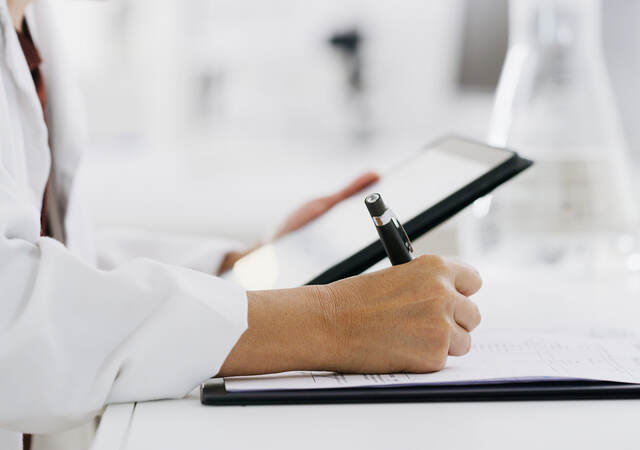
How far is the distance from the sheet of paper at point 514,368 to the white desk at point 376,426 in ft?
0.07

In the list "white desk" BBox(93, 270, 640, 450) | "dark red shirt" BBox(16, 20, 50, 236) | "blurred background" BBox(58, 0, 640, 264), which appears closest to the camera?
"white desk" BBox(93, 270, 640, 450)

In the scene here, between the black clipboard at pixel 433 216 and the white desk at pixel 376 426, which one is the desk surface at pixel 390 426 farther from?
the black clipboard at pixel 433 216

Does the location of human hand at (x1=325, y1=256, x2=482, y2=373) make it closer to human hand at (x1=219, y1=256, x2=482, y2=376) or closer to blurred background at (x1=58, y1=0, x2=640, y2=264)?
human hand at (x1=219, y1=256, x2=482, y2=376)

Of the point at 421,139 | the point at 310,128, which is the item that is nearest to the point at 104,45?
the point at 310,128

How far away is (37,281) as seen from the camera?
19.5 inches

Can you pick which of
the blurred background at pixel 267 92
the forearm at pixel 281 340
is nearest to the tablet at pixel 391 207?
the forearm at pixel 281 340

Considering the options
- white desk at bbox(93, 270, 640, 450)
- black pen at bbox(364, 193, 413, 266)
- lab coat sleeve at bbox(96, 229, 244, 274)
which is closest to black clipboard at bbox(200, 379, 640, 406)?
white desk at bbox(93, 270, 640, 450)

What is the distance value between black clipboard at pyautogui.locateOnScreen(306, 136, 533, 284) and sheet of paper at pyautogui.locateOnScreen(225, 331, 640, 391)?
11 centimetres

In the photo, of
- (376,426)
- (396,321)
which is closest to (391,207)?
(396,321)

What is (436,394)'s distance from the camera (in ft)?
1.67

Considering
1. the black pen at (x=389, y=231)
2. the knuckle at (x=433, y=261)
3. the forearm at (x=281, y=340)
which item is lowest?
the forearm at (x=281, y=340)

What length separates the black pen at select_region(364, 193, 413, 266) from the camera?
57 cm

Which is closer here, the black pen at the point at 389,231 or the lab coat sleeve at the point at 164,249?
the black pen at the point at 389,231

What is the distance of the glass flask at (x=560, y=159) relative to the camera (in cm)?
99
